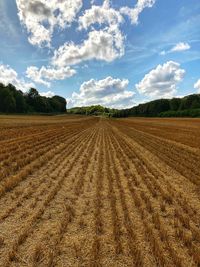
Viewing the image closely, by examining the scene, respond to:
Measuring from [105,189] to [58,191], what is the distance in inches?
66.8

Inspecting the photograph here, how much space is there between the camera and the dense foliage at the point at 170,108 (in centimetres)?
10330

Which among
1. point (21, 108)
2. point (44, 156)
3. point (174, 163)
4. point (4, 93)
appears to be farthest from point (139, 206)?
point (21, 108)

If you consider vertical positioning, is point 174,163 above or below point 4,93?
below

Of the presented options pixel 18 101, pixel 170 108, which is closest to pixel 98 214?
pixel 18 101

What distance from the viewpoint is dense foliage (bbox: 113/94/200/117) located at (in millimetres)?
103300

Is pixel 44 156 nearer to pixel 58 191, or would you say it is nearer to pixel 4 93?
pixel 58 191

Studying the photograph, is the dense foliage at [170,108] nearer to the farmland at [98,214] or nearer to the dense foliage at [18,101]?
the dense foliage at [18,101]

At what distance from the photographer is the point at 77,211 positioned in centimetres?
714

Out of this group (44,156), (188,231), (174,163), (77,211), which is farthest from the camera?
(44,156)

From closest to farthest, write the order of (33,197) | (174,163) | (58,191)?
(33,197)
(58,191)
(174,163)

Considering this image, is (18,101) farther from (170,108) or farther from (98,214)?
(98,214)

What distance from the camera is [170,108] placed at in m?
141

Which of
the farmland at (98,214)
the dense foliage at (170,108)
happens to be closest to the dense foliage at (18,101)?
the dense foliage at (170,108)

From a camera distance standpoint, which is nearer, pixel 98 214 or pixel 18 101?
pixel 98 214
